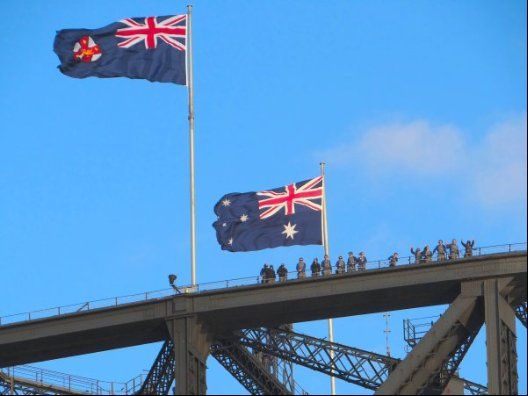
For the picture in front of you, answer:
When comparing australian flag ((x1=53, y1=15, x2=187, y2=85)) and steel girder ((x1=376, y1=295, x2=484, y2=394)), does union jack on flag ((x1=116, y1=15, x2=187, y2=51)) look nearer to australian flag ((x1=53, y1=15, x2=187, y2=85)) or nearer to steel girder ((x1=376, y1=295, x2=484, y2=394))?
australian flag ((x1=53, y1=15, x2=187, y2=85))

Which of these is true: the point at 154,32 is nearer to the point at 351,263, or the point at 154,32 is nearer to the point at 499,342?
the point at 351,263

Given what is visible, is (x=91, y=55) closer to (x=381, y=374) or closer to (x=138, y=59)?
(x=138, y=59)

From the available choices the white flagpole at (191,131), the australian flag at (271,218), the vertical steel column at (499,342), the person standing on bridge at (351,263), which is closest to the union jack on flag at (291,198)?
the australian flag at (271,218)

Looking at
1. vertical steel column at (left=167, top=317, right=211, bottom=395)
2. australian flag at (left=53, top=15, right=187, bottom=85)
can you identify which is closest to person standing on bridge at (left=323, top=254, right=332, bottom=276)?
vertical steel column at (left=167, top=317, right=211, bottom=395)

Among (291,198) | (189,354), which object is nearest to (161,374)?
(189,354)

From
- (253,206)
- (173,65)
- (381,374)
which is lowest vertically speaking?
(381,374)

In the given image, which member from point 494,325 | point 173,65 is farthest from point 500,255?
point 173,65
